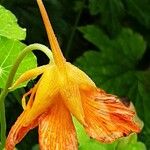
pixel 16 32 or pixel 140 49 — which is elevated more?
pixel 16 32

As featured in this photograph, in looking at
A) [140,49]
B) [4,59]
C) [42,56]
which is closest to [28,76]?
[4,59]

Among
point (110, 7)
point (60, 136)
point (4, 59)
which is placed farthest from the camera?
point (110, 7)

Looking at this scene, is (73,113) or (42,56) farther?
(42,56)

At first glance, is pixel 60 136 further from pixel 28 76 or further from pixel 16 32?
pixel 16 32

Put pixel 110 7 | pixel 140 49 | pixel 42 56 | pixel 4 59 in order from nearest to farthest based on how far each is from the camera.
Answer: pixel 4 59
pixel 42 56
pixel 110 7
pixel 140 49

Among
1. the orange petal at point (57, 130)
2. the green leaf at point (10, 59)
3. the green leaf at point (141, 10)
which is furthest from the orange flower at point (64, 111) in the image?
the green leaf at point (141, 10)

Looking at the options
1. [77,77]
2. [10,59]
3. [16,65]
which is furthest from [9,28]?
[77,77]

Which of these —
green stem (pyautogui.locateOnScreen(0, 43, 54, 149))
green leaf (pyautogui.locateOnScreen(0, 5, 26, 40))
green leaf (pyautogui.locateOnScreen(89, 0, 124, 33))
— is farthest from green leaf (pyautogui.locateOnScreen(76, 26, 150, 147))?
green stem (pyautogui.locateOnScreen(0, 43, 54, 149))
